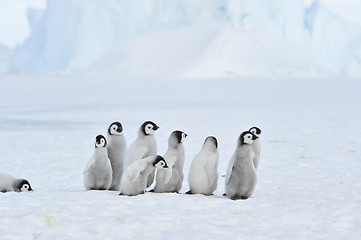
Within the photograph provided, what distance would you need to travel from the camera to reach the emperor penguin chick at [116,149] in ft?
13.8

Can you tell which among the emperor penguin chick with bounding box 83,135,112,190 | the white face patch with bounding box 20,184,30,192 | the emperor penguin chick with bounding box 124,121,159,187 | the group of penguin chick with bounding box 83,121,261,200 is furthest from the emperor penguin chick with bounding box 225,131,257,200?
the white face patch with bounding box 20,184,30,192

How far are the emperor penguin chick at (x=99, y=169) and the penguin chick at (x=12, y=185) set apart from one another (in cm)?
46

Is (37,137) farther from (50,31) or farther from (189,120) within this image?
(50,31)

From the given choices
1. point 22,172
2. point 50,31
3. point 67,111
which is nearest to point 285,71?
point 50,31

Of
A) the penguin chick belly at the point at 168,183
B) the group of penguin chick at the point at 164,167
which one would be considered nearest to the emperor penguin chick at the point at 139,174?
the group of penguin chick at the point at 164,167

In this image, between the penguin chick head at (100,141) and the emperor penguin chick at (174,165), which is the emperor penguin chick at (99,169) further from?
the emperor penguin chick at (174,165)

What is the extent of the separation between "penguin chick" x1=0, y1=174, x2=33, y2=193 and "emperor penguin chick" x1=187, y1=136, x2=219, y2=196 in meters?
1.27

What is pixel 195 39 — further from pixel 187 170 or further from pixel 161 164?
pixel 161 164

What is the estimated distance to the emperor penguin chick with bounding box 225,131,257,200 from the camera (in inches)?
141

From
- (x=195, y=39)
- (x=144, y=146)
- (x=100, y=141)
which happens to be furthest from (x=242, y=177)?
(x=195, y=39)

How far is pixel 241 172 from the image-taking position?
3.58m

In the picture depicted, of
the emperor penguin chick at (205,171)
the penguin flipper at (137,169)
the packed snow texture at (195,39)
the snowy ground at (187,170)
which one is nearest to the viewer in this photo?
the snowy ground at (187,170)

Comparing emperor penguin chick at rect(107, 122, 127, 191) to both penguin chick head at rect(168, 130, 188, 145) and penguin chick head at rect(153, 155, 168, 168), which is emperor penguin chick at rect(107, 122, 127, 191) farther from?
penguin chick head at rect(153, 155, 168, 168)

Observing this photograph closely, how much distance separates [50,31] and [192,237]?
1086 inches
